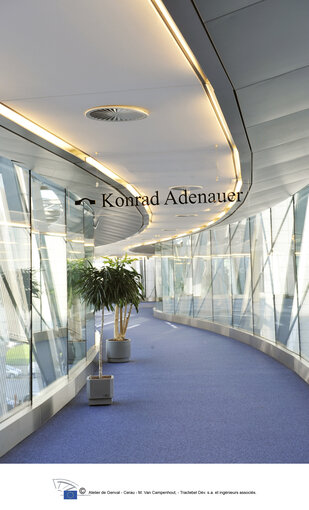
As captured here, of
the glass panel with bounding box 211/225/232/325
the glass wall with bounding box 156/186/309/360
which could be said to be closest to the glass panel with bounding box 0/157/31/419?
the glass wall with bounding box 156/186/309/360

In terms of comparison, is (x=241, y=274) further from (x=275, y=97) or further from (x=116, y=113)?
(x=275, y=97)

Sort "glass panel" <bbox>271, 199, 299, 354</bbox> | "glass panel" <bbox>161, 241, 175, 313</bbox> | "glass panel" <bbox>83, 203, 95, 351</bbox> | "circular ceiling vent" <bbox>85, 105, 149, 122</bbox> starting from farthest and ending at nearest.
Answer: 1. "glass panel" <bbox>161, 241, 175, 313</bbox>
2. "glass panel" <bbox>271, 199, 299, 354</bbox>
3. "glass panel" <bbox>83, 203, 95, 351</bbox>
4. "circular ceiling vent" <bbox>85, 105, 149, 122</bbox>

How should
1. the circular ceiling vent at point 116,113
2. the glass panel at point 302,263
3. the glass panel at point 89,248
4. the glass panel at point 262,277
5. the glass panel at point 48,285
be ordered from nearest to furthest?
the circular ceiling vent at point 116,113 → the glass panel at point 48,285 → the glass panel at point 302,263 → the glass panel at point 89,248 → the glass panel at point 262,277

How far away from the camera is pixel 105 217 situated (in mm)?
11617

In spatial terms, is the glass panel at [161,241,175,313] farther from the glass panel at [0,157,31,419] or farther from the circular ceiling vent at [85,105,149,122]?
the circular ceiling vent at [85,105,149,122]

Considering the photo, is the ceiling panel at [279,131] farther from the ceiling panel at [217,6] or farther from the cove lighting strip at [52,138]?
the ceiling panel at [217,6]

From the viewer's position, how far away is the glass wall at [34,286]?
5.95 meters

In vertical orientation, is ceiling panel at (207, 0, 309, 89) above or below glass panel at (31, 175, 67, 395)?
above

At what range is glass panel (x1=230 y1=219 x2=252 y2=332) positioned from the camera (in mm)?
14977

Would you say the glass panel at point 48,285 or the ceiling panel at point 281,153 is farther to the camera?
the glass panel at point 48,285

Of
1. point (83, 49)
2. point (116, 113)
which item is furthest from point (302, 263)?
point (83, 49)

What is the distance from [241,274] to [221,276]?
2.20 meters

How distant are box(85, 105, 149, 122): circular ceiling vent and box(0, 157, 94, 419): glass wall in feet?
5.07
